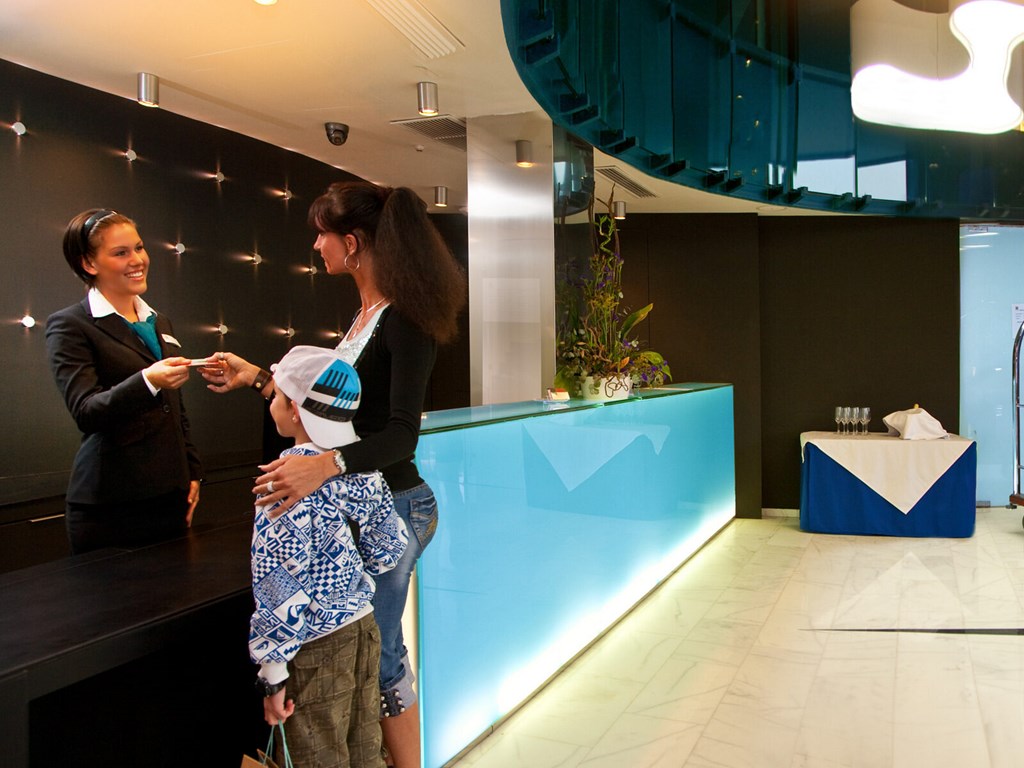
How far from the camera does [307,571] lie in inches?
55.9

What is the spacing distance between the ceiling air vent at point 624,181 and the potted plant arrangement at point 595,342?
2.18 ft

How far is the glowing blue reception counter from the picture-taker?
8.09 feet

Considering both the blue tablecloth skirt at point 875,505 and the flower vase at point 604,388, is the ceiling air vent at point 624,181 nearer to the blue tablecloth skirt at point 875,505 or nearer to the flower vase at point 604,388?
the flower vase at point 604,388

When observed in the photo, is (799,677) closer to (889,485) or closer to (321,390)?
(321,390)

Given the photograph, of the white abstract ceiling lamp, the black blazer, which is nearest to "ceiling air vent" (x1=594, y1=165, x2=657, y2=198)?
the white abstract ceiling lamp

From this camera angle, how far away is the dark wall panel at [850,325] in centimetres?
670

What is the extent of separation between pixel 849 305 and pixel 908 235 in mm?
735

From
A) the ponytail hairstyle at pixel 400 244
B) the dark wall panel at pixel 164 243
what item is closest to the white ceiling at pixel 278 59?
the dark wall panel at pixel 164 243

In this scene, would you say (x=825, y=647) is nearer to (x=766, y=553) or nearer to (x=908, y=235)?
(x=766, y=553)

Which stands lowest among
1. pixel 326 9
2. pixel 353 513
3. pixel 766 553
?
pixel 766 553

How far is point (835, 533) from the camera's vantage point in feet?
20.0

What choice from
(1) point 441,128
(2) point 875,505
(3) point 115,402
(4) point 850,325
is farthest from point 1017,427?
(3) point 115,402

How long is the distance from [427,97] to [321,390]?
2.87 metres

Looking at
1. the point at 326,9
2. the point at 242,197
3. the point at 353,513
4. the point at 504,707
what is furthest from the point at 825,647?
the point at 242,197
